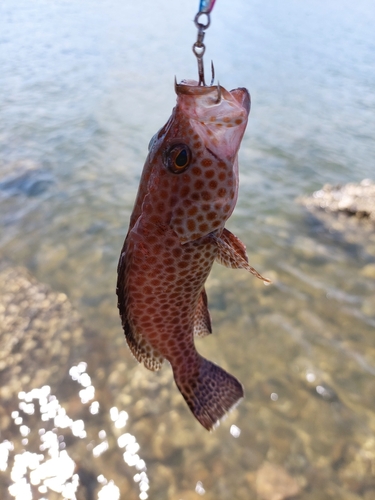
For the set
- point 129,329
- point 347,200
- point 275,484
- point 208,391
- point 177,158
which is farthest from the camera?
point 347,200

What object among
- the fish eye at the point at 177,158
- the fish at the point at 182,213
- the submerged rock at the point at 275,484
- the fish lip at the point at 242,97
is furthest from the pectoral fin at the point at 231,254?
A: the submerged rock at the point at 275,484

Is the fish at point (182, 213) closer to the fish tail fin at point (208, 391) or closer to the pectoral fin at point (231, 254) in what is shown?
the pectoral fin at point (231, 254)

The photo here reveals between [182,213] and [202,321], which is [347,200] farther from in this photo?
[182,213]

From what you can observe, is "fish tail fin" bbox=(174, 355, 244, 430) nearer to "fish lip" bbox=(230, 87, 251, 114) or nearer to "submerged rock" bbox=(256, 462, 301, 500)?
"fish lip" bbox=(230, 87, 251, 114)

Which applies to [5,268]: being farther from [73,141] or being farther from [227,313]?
[73,141]

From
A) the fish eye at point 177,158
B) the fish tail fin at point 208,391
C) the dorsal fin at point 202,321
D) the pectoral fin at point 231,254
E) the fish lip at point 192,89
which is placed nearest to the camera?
the fish lip at point 192,89

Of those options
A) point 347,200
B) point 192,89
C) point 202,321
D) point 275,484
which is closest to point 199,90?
point 192,89

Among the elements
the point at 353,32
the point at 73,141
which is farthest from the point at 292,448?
the point at 353,32
